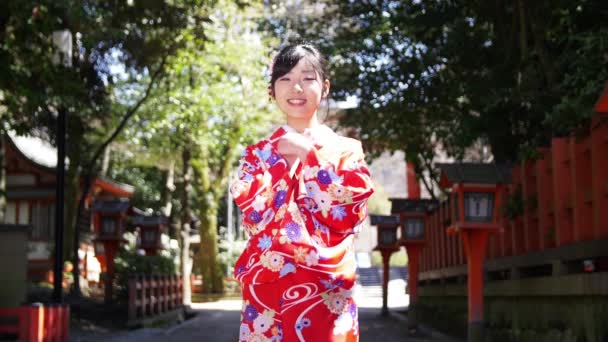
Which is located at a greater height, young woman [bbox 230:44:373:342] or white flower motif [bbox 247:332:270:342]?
young woman [bbox 230:44:373:342]

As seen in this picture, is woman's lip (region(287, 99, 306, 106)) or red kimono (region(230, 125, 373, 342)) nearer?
red kimono (region(230, 125, 373, 342))

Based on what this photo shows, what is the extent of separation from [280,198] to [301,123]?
482mm

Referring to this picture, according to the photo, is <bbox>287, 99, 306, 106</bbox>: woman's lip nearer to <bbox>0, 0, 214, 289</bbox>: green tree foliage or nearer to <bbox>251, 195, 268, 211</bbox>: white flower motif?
<bbox>251, 195, 268, 211</bbox>: white flower motif

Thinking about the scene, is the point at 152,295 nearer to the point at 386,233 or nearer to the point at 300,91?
the point at 386,233

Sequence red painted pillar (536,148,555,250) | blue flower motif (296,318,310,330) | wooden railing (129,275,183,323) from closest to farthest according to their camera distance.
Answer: blue flower motif (296,318,310,330) < red painted pillar (536,148,555,250) < wooden railing (129,275,183,323)

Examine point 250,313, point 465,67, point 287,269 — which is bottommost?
point 250,313

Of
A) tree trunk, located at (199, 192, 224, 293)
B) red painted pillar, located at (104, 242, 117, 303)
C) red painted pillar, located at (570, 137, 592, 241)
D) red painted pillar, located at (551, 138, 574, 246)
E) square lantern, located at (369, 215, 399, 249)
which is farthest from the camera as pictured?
tree trunk, located at (199, 192, 224, 293)

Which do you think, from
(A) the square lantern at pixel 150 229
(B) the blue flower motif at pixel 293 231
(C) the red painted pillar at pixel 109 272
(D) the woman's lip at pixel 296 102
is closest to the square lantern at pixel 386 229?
(A) the square lantern at pixel 150 229

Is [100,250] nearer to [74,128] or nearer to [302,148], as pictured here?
[74,128]

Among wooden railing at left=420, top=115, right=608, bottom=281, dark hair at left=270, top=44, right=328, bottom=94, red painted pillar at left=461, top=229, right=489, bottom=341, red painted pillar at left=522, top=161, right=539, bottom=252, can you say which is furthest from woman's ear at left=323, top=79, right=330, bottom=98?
red painted pillar at left=522, top=161, right=539, bottom=252

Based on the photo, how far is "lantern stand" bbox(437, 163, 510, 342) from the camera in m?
11.9

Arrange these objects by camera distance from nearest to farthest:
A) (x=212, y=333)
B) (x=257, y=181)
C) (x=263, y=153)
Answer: (x=257, y=181) → (x=263, y=153) → (x=212, y=333)

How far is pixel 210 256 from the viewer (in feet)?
119

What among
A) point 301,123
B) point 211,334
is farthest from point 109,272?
point 301,123
